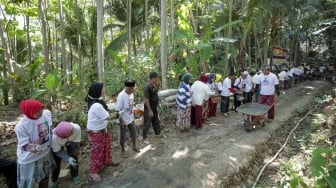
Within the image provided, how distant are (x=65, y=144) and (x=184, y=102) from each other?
11.2ft

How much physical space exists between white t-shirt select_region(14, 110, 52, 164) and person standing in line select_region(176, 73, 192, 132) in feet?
12.2

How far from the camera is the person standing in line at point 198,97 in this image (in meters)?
7.60

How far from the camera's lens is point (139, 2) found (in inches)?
592

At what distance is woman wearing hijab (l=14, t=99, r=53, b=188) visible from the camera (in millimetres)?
3805

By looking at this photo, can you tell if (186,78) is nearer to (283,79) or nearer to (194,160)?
(194,160)

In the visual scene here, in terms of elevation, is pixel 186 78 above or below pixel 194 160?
above

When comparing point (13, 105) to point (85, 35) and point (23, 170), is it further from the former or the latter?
point (85, 35)

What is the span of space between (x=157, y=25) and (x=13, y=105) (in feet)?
28.8

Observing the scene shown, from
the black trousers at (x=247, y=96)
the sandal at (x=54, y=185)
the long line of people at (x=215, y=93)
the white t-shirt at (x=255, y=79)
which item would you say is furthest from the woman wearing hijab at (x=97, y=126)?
the black trousers at (x=247, y=96)

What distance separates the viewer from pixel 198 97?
760 centimetres

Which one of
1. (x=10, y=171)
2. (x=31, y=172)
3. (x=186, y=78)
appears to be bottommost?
(x=10, y=171)

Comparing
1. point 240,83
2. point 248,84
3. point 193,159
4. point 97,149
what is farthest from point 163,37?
point 97,149

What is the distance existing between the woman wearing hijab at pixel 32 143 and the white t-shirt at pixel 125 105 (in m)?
1.66

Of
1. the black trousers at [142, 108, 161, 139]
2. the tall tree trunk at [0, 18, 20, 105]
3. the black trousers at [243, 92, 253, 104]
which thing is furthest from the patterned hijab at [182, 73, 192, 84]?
the tall tree trunk at [0, 18, 20, 105]
